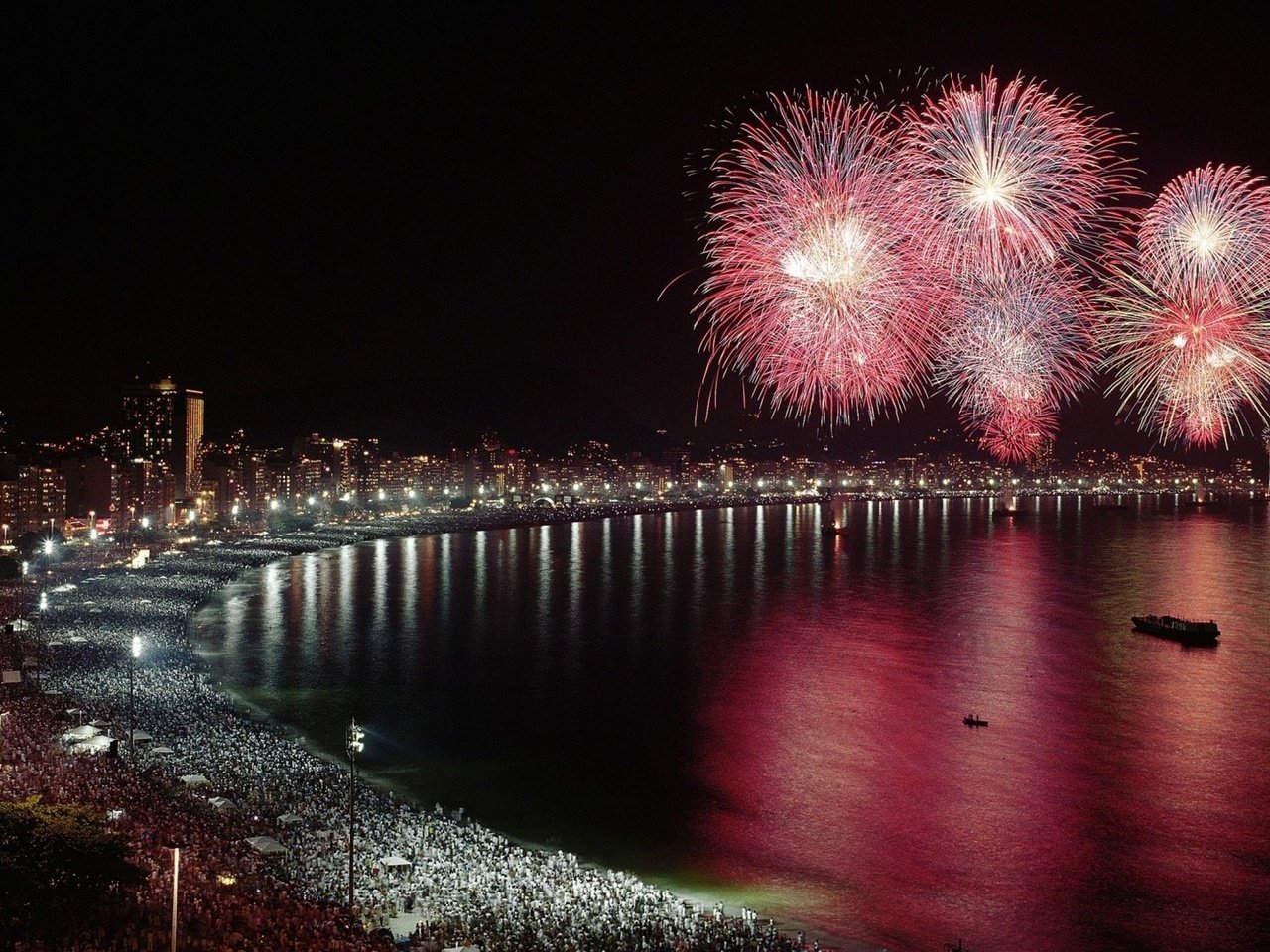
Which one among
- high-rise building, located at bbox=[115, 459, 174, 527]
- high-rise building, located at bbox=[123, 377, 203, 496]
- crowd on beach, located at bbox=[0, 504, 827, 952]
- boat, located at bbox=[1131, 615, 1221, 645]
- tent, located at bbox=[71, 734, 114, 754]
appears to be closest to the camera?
crowd on beach, located at bbox=[0, 504, 827, 952]

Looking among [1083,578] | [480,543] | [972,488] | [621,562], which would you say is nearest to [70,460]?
[480,543]

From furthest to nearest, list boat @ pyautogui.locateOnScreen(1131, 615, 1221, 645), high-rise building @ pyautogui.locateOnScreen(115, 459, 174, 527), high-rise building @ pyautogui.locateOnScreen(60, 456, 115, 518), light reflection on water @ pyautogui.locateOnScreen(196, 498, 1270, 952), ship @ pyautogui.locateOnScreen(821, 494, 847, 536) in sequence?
ship @ pyautogui.locateOnScreen(821, 494, 847, 536), high-rise building @ pyautogui.locateOnScreen(115, 459, 174, 527), high-rise building @ pyautogui.locateOnScreen(60, 456, 115, 518), boat @ pyautogui.locateOnScreen(1131, 615, 1221, 645), light reflection on water @ pyautogui.locateOnScreen(196, 498, 1270, 952)

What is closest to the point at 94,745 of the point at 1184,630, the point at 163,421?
the point at 1184,630

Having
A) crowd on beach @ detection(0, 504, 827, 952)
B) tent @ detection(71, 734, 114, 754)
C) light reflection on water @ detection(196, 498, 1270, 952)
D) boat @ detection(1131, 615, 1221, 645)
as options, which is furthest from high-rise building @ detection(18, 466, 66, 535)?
boat @ detection(1131, 615, 1221, 645)

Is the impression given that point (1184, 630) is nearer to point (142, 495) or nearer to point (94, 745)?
point (94, 745)

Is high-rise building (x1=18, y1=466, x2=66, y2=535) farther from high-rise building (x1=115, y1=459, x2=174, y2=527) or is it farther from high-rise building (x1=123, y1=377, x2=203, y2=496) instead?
high-rise building (x1=123, y1=377, x2=203, y2=496)

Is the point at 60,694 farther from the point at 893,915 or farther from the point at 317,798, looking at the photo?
the point at 893,915

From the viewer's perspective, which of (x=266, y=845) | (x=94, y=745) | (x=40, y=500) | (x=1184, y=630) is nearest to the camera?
(x=266, y=845)
